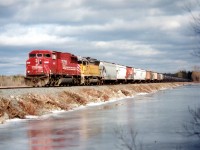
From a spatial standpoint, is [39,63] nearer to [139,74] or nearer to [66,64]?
[66,64]

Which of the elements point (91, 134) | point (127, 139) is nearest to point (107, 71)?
point (91, 134)

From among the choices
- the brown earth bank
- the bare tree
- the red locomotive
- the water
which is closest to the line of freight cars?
the red locomotive

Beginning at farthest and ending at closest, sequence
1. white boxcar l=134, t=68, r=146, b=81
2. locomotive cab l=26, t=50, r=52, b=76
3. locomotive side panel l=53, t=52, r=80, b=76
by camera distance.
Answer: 1. white boxcar l=134, t=68, r=146, b=81
2. locomotive side panel l=53, t=52, r=80, b=76
3. locomotive cab l=26, t=50, r=52, b=76

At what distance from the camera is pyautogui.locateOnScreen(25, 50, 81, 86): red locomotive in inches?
1495

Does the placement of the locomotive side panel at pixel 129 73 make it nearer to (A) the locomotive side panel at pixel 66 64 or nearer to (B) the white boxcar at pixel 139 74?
(B) the white boxcar at pixel 139 74

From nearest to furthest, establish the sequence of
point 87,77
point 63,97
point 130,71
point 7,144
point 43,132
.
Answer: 1. point 7,144
2. point 43,132
3. point 63,97
4. point 87,77
5. point 130,71

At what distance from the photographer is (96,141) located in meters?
15.0

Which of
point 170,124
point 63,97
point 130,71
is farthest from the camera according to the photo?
point 130,71

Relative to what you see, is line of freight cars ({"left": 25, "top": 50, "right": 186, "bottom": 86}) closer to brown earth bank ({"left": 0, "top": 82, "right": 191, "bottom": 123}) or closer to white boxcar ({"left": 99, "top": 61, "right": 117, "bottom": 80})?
white boxcar ({"left": 99, "top": 61, "right": 117, "bottom": 80})

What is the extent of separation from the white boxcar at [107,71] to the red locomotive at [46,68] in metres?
18.7

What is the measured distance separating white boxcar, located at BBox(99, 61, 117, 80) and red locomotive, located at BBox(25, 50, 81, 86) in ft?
61.3

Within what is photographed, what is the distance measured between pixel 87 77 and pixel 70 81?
328 inches

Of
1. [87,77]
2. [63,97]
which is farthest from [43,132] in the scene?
[87,77]

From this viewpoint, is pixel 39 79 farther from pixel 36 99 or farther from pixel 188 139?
pixel 188 139
